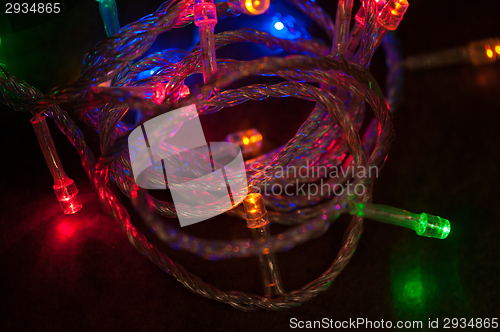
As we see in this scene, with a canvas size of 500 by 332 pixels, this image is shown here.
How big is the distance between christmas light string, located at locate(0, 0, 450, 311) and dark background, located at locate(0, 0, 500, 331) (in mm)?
80

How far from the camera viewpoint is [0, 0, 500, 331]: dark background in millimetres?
775

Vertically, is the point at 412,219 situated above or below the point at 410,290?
above

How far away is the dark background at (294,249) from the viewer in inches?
30.5

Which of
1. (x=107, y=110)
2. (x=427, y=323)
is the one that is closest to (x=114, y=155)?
(x=107, y=110)

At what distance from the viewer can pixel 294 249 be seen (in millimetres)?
823

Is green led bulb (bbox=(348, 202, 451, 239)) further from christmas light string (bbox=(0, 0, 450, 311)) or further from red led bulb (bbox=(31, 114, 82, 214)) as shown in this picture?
red led bulb (bbox=(31, 114, 82, 214))

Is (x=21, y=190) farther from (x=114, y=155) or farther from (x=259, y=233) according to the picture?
(x=259, y=233)

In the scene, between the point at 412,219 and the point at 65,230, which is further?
the point at 65,230

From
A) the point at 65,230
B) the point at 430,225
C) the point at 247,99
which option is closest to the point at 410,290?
the point at 430,225

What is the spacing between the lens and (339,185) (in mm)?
834

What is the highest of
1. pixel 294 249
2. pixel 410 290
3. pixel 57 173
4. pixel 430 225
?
pixel 57 173

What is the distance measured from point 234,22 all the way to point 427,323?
86cm

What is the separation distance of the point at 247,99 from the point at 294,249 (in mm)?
382

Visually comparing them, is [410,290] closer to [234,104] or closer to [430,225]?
[430,225]
